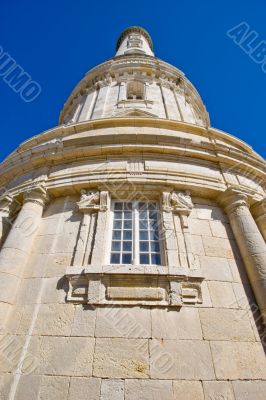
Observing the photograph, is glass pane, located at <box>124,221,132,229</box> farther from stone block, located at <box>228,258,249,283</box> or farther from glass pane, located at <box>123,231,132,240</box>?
stone block, located at <box>228,258,249,283</box>

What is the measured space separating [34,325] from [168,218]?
4.06 meters

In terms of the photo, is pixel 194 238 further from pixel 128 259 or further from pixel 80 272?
pixel 80 272

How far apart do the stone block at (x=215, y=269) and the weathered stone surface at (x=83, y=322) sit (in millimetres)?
2768

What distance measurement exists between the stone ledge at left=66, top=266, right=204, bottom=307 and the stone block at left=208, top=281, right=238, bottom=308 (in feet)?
Result: 1.19

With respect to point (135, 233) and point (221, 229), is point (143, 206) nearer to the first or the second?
point (135, 233)

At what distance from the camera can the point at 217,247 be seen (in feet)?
22.0

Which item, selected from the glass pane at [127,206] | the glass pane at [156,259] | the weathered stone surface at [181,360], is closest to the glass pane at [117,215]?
the glass pane at [127,206]

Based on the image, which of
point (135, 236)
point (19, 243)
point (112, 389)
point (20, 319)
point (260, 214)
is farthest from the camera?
point (260, 214)

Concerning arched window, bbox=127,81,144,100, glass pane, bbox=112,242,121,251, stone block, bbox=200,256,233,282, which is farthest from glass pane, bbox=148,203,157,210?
arched window, bbox=127,81,144,100

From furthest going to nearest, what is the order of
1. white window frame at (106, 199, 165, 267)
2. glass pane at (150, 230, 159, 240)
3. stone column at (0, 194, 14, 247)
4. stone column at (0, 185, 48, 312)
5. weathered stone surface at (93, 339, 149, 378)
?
stone column at (0, 194, 14, 247), glass pane at (150, 230, 159, 240), white window frame at (106, 199, 165, 267), stone column at (0, 185, 48, 312), weathered stone surface at (93, 339, 149, 378)

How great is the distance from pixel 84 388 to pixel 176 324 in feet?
6.54

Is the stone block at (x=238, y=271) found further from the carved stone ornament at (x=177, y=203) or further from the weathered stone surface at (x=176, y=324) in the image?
the carved stone ornament at (x=177, y=203)

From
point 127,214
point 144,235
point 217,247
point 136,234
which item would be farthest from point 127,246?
point 217,247

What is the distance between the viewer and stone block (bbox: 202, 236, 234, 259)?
6.55 metres
